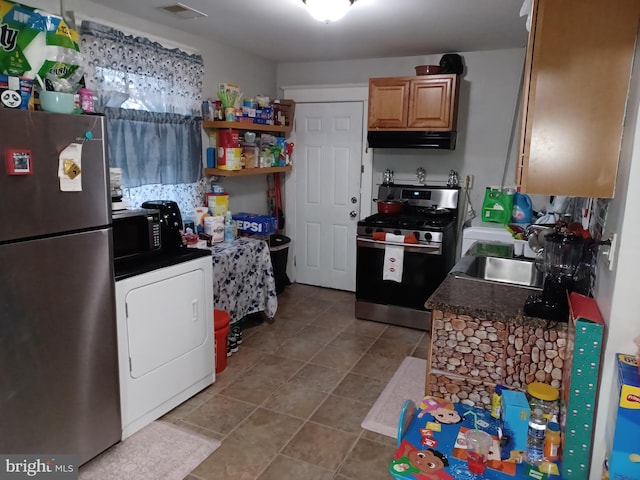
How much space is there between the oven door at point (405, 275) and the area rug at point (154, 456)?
6.75 feet

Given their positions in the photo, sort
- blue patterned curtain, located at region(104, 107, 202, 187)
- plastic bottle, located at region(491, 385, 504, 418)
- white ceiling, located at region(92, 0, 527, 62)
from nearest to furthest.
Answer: plastic bottle, located at region(491, 385, 504, 418), white ceiling, located at region(92, 0, 527, 62), blue patterned curtain, located at region(104, 107, 202, 187)

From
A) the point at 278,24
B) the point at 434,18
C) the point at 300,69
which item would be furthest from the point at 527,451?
the point at 300,69

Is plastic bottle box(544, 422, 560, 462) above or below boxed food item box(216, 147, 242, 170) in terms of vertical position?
below

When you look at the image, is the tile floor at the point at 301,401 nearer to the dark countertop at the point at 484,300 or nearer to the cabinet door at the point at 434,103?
the dark countertop at the point at 484,300

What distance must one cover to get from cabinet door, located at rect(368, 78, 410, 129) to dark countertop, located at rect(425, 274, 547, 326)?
227 cm

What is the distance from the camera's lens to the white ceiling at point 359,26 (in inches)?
114

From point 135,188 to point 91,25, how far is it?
1.07 metres

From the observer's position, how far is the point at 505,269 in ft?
9.24

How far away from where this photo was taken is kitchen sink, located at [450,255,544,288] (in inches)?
106

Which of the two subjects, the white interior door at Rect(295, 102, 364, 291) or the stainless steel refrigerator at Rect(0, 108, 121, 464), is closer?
the stainless steel refrigerator at Rect(0, 108, 121, 464)

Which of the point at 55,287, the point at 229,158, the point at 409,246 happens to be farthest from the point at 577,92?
the point at 229,158

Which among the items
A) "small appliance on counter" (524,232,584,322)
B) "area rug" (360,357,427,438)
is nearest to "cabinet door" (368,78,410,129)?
"area rug" (360,357,427,438)

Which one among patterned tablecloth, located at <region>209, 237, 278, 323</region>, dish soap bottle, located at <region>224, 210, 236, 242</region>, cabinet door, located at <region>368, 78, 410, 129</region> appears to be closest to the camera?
patterned tablecloth, located at <region>209, 237, 278, 323</region>

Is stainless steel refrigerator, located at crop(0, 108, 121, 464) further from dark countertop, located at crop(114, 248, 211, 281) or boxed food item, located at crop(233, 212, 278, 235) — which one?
boxed food item, located at crop(233, 212, 278, 235)
